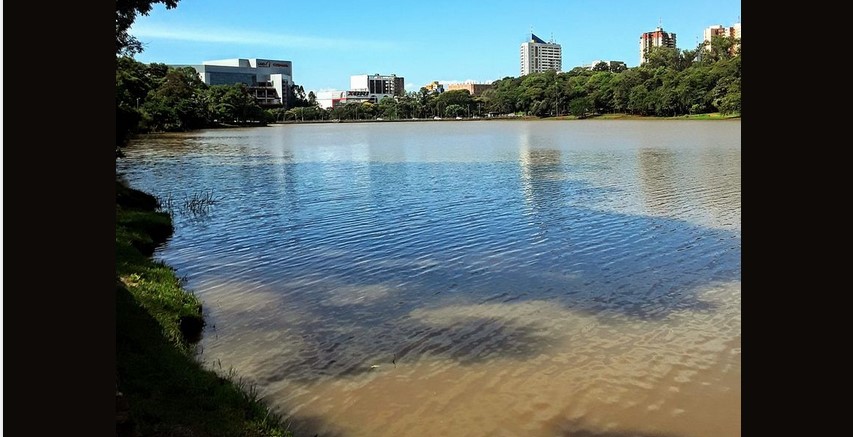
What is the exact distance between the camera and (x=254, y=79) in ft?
621

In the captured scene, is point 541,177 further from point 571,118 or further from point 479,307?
point 571,118

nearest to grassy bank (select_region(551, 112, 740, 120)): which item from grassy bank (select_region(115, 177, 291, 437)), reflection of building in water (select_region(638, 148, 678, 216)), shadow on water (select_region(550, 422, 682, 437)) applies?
reflection of building in water (select_region(638, 148, 678, 216))

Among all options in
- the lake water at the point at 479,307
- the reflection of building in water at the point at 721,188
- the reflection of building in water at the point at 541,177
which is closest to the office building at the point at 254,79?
the reflection of building in water at the point at 541,177

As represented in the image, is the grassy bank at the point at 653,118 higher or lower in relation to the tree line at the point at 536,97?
lower

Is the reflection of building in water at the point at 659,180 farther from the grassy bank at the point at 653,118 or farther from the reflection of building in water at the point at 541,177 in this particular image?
the grassy bank at the point at 653,118

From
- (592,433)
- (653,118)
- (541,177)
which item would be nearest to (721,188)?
(541,177)

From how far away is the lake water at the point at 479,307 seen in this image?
707 centimetres

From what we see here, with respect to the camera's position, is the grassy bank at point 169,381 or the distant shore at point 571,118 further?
the distant shore at point 571,118

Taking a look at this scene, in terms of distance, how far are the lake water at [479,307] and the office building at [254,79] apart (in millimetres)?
161620

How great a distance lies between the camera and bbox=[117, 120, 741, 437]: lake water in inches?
278
